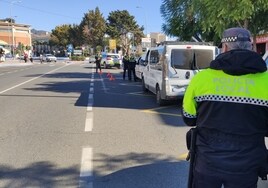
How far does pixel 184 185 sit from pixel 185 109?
2437 millimetres

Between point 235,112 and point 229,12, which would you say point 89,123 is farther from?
point 235,112

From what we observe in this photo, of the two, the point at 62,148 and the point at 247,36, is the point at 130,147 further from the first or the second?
the point at 247,36

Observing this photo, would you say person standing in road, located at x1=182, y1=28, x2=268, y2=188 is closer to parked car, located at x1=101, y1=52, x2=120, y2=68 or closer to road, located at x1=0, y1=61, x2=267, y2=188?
road, located at x1=0, y1=61, x2=267, y2=188

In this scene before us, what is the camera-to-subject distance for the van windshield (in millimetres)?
12273

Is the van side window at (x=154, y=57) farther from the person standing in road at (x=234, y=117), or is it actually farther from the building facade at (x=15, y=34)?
the building facade at (x=15, y=34)

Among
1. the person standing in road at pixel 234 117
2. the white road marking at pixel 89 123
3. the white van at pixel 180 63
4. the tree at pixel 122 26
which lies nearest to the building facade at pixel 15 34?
the tree at pixel 122 26

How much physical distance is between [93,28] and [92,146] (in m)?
101

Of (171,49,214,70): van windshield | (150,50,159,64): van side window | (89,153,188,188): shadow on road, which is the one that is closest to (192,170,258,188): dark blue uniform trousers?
(89,153,188,188): shadow on road

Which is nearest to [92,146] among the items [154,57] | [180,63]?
[180,63]

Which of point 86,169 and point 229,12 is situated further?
point 229,12

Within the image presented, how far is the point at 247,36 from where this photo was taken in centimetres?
275

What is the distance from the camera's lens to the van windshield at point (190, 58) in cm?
1227

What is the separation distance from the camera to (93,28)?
105812 millimetres

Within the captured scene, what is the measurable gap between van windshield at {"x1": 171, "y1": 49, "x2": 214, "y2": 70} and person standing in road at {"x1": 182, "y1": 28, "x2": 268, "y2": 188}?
9.56 meters
